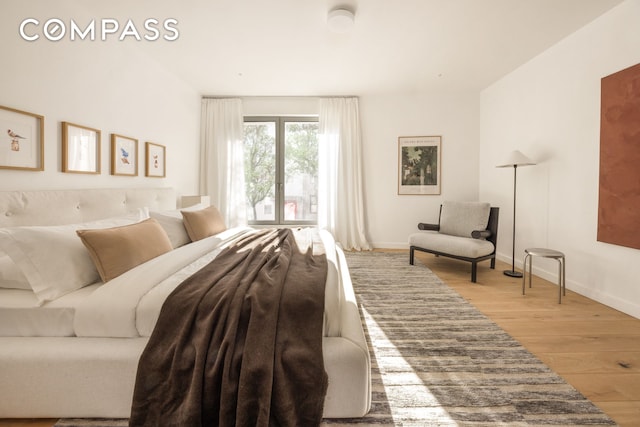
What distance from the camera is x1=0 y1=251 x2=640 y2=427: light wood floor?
160 centimetres

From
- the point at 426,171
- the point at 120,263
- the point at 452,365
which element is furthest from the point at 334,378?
the point at 426,171

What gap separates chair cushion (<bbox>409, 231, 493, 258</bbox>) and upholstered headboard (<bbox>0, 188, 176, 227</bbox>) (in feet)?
11.4

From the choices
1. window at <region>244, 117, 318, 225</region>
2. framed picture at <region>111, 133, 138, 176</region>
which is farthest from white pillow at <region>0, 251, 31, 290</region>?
window at <region>244, 117, 318, 225</region>

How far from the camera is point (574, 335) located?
2.25 meters

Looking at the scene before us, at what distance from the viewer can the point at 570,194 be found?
3213 mm

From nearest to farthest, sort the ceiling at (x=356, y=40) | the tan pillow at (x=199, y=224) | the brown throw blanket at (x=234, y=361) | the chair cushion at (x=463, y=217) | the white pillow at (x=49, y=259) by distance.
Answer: the brown throw blanket at (x=234, y=361) < the white pillow at (x=49, y=259) < the ceiling at (x=356, y=40) < the tan pillow at (x=199, y=224) < the chair cushion at (x=463, y=217)

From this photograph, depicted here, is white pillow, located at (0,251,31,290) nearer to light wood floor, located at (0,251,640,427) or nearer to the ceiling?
light wood floor, located at (0,251,640,427)

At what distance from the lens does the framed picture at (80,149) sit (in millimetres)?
2443

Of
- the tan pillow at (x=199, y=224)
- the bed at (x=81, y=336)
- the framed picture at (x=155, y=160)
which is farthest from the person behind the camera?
the framed picture at (x=155, y=160)

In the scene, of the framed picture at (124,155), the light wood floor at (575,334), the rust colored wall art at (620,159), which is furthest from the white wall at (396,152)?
the framed picture at (124,155)

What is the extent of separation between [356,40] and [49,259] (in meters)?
3.32

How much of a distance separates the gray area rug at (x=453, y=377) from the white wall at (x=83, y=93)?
2.09 metres

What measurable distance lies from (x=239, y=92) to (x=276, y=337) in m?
4.66

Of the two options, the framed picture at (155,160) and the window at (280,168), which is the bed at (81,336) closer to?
the framed picture at (155,160)
